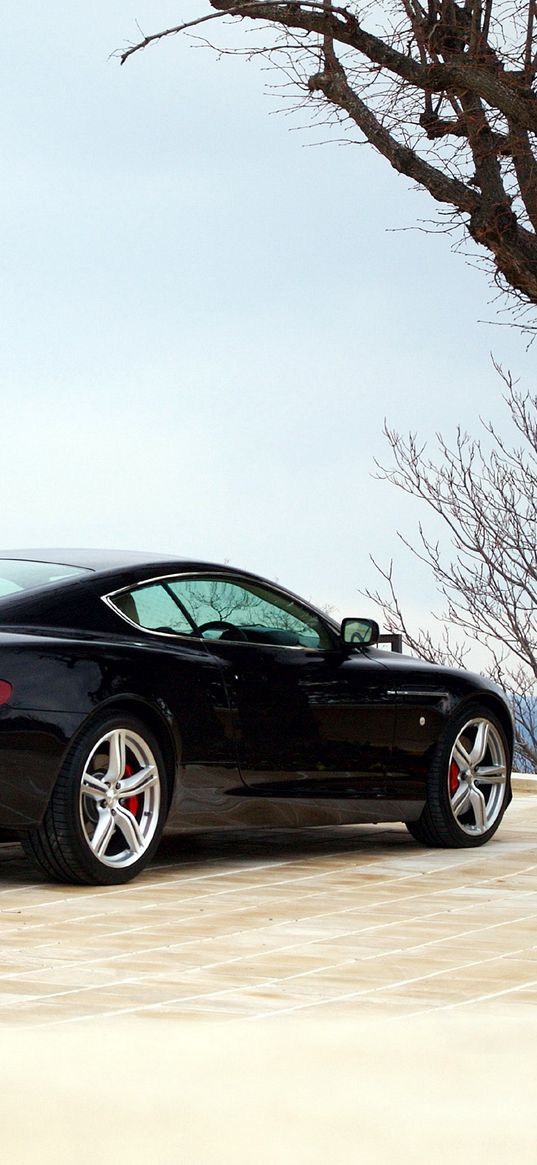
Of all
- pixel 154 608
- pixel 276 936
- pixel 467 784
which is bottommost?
pixel 276 936

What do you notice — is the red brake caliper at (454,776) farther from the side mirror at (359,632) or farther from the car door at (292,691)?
the side mirror at (359,632)

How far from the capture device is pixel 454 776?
8812 millimetres

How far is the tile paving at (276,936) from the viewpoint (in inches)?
188

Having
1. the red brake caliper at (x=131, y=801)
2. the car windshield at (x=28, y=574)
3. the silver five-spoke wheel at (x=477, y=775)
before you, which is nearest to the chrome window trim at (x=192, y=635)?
the car windshield at (x=28, y=574)

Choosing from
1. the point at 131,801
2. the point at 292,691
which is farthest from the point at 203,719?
the point at 292,691

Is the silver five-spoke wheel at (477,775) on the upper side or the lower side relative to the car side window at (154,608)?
lower

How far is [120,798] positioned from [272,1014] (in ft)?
8.48

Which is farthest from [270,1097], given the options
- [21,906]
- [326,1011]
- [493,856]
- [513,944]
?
[493,856]

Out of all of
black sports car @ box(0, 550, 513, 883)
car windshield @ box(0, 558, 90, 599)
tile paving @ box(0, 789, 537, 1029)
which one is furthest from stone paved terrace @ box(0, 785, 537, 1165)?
car windshield @ box(0, 558, 90, 599)

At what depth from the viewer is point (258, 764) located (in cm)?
773

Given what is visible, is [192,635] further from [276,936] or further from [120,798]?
[276,936]

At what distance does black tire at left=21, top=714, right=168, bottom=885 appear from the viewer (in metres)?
6.86

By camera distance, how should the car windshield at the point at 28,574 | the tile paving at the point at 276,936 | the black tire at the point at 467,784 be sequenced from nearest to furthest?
the tile paving at the point at 276,936 < the car windshield at the point at 28,574 < the black tire at the point at 467,784

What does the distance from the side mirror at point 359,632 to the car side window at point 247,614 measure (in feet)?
0.33
